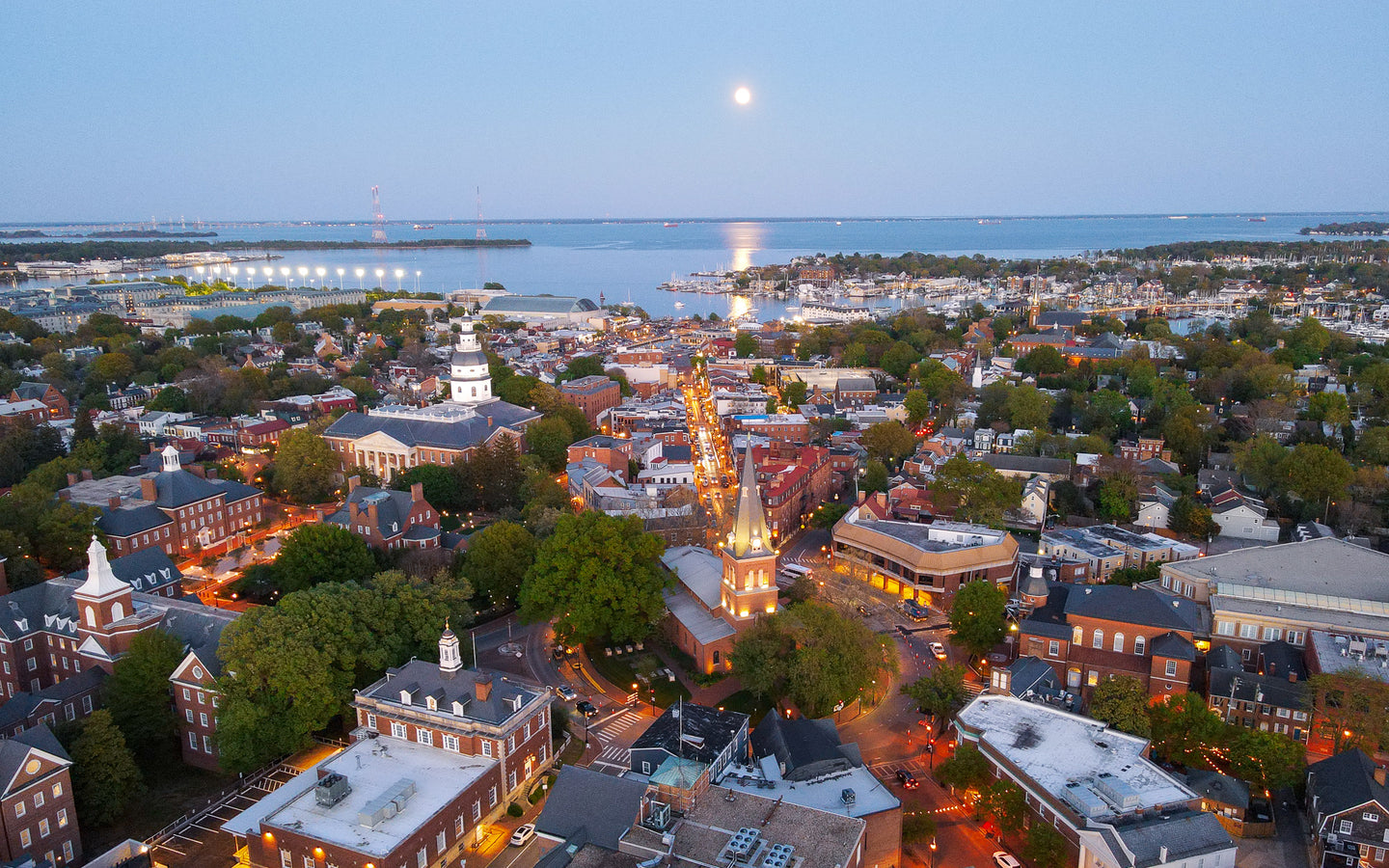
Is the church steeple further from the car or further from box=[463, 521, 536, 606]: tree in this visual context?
the car

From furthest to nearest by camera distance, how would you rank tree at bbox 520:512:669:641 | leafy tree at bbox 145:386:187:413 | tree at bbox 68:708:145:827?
1. leafy tree at bbox 145:386:187:413
2. tree at bbox 520:512:669:641
3. tree at bbox 68:708:145:827

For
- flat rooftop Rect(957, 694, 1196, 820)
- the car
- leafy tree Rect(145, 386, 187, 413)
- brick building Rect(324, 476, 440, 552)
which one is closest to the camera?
the car

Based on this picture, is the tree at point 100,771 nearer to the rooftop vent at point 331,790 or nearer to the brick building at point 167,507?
the rooftop vent at point 331,790

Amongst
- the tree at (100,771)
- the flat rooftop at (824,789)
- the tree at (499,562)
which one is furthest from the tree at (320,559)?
the flat rooftop at (824,789)

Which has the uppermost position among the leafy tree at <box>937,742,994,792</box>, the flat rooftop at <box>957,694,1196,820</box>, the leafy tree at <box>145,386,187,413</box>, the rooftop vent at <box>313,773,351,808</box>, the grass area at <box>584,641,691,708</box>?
the leafy tree at <box>145,386,187,413</box>

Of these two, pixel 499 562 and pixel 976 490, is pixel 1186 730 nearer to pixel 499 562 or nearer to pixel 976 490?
pixel 976 490

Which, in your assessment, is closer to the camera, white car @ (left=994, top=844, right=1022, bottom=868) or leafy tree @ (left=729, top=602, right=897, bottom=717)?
white car @ (left=994, top=844, right=1022, bottom=868)

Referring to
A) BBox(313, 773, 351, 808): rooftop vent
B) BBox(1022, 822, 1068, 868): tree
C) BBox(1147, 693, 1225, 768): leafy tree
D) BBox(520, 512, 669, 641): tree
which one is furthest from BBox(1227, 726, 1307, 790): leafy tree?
BBox(313, 773, 351, 808): rooftop vent

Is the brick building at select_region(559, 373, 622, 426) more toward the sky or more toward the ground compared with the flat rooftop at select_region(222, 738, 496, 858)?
more toward the sky

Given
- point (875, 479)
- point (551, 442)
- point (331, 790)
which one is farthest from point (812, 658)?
point (551, 442)
